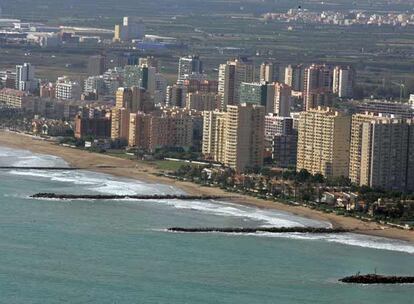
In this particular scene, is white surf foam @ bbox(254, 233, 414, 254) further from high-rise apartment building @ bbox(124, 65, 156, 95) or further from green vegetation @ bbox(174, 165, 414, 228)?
high-rise apartment building @ bbox(124, 65, 156, 95)

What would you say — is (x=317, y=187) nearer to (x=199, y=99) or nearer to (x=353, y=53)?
(x=199, y=99)

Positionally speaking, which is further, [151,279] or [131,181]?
[131,181]

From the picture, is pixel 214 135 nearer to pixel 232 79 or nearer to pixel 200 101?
pixel 200 101

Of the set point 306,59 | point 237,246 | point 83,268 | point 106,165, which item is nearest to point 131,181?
point 106,165

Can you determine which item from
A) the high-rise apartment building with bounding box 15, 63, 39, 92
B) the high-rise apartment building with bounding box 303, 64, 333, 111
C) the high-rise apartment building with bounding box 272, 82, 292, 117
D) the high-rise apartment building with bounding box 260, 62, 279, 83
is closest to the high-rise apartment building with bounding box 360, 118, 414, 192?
the high-rise apartment building with bounding box 272, 82, 292, 117

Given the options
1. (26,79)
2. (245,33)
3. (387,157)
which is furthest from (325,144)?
(245,33)

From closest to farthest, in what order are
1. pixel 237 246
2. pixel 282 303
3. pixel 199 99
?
pixel 282 303, pixel 237 246, pixel 199 99

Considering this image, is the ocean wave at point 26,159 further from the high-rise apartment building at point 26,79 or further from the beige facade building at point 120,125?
the high-rise apartment building at point 26,79
